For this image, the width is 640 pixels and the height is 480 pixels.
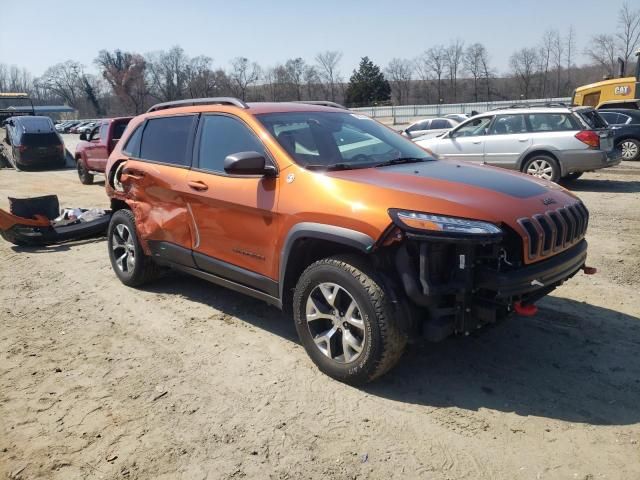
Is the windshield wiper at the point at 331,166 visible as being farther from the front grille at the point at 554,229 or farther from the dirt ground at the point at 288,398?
the dirt ground at the point at 288,398

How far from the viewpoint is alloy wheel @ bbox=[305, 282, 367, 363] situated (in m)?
3.37

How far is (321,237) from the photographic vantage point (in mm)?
3393

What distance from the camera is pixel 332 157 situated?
13.0 ft

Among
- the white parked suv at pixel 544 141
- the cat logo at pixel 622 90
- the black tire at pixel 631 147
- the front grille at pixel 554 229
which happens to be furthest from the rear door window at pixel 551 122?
the cat logo at pixel 622 90

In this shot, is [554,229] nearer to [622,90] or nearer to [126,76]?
[622,90]

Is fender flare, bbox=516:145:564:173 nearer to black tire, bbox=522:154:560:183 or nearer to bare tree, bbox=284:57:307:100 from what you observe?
black tire, bbox=522:154:560:183

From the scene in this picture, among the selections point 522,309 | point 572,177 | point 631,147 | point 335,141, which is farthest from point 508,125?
point 522,309

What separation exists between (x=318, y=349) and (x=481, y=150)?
948 cm

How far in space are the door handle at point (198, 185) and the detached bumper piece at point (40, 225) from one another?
165 inches

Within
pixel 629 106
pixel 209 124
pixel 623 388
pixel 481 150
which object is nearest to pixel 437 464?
pixel 623 388

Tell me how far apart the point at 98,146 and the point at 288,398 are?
13.3 m

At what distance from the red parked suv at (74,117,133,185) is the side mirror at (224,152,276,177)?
11.3m

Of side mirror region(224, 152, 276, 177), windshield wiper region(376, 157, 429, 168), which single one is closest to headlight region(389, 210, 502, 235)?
windshield wiper region(376, 157, 429, 168)

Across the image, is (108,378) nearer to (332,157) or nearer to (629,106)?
(332,157)
